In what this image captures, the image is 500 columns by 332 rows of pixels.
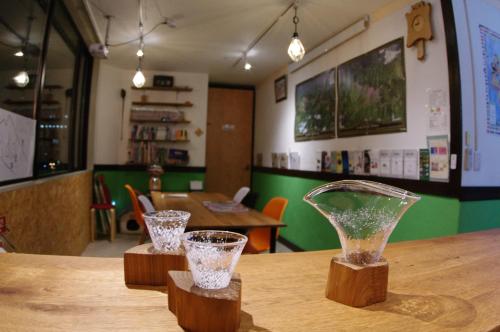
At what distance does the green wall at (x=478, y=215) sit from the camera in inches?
87.8

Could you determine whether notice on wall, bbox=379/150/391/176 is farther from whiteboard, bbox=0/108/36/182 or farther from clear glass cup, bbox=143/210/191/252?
whiteboard, bbox=0/108/36/182

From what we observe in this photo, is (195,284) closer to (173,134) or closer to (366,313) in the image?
(366,313)

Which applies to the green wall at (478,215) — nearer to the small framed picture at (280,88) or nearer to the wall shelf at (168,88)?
the small framed picture at (280,88)

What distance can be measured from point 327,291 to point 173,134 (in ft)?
17.3

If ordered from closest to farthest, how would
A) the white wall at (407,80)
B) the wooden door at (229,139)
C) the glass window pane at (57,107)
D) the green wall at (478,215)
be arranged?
the green wall at (478,215)
the white wall at (407,80)
the glass window pane at (57,107)
the wooden door at (229,139)

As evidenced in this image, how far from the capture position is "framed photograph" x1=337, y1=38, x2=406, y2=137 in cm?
275

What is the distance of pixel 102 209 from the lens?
15.7 feet

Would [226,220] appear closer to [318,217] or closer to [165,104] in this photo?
[318,217]

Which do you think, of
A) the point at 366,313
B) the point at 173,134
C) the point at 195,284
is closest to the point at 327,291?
the point at 366,313

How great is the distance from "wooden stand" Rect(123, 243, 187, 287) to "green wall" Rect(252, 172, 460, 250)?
2125 mm

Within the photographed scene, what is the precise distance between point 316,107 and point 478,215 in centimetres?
218

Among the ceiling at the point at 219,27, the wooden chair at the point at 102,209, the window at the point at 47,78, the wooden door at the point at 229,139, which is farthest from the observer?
the wooden door at the point at 229,139

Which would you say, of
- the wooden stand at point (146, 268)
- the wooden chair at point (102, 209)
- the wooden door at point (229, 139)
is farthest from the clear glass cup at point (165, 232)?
the wooden door at point (229, 139)

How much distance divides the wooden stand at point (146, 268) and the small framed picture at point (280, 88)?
4.48 metres
